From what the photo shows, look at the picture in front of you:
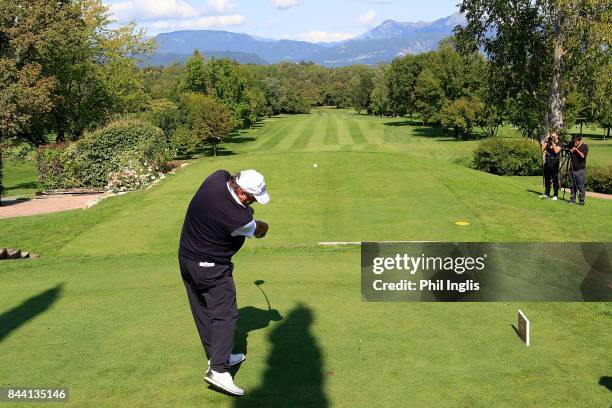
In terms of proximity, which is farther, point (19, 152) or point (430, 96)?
point (430, 96)

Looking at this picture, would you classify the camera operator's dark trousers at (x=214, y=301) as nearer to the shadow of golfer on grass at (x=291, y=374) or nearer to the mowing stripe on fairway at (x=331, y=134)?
the shadow of golfer on grass at (x=291, y=374)

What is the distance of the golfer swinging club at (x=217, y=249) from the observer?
573 centimetres

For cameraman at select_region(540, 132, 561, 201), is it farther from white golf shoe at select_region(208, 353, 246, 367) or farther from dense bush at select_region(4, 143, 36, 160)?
dense bush at select_region(4, 143, 36, 160)

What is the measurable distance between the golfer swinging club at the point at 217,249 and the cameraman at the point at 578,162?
1570 cm

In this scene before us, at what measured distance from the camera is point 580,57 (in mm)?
Answer: 26984

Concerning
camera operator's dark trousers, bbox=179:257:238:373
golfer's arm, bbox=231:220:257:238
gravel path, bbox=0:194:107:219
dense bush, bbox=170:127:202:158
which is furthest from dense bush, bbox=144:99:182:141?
golfer's arm, bbox=231:220:257:238

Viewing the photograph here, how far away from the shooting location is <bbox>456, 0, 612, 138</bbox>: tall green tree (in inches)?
1025

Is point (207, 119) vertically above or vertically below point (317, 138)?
above

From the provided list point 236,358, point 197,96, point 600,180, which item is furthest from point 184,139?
point 236,358

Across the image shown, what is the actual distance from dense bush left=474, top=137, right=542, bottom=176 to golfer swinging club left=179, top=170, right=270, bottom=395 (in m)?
37.5

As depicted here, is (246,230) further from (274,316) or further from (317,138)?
(317,138)

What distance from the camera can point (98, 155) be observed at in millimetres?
27891

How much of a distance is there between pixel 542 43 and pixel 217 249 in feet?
99.6

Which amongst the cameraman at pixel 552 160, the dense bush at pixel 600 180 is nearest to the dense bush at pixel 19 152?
the cameraman at pixel 552 160
